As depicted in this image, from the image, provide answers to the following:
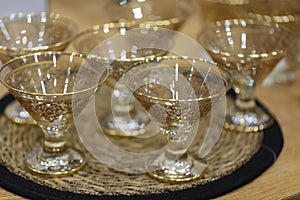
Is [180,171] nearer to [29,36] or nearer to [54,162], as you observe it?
[54,162]

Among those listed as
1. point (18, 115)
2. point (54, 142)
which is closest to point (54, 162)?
point (54, 142)

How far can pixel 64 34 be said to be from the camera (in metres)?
0.88

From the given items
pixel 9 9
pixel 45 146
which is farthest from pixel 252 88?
pixel 9 9

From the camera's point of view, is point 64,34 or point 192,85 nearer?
point 192,85

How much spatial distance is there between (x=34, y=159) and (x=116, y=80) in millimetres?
152

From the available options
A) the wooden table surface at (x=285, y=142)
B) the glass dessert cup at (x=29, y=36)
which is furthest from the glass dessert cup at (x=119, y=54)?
the wooden table surface at (x=285, y=142)

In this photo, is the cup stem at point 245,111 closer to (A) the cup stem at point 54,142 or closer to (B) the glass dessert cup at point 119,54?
(B) the glass dessert cup at point 119,54

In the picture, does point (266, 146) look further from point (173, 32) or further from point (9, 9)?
point (9, 9)

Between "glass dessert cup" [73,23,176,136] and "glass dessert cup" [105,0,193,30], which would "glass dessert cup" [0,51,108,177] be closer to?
"glass dessert cup" [73,23,176,136]

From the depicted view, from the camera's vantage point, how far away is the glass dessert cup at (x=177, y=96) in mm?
693

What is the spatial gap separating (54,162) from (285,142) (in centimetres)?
31

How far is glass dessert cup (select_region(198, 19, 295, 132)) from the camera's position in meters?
0.82

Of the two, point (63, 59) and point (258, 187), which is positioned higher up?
point (63, 59)

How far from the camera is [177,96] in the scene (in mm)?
773
